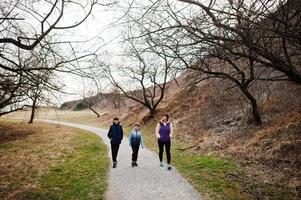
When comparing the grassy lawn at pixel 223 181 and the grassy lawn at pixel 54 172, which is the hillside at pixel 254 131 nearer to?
the grassy lawn at pixel 223 181

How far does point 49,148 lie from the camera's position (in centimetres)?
2020

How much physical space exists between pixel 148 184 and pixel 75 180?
3067mm

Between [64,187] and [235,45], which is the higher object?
[235,45]

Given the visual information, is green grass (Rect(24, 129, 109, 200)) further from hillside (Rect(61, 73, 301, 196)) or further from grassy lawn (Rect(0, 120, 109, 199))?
hillside (Rect(61, 73, 301, 196))

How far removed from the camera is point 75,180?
37.3 ft

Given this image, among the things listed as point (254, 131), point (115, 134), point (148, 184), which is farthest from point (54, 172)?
point (254, 131)

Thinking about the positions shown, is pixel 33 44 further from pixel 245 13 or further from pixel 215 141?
pixel 215 141

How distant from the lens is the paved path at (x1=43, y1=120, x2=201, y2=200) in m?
8.58

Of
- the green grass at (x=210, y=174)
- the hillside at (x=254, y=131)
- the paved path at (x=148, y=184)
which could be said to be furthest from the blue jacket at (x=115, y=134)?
the hillside at (x=254, y=131)

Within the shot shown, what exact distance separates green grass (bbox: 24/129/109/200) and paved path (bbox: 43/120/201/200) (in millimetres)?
413

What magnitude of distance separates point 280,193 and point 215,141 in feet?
26.7

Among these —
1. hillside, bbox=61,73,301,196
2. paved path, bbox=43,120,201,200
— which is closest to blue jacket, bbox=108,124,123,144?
paved path, bbox=43,120,201,200

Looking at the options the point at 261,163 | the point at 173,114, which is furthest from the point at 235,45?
the point at 173,114

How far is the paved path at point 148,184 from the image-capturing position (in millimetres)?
8578
